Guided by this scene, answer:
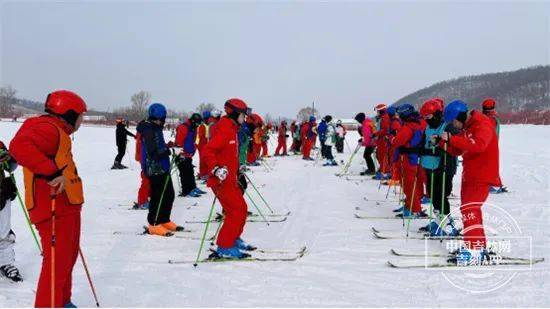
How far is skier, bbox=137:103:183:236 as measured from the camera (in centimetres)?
683

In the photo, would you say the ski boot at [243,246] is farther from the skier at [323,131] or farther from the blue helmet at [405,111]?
the skier at [323,131]

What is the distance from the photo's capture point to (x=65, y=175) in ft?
11.6

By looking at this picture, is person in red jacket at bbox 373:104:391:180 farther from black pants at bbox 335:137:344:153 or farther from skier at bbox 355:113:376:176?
black pants at bbox 335:137:344:153

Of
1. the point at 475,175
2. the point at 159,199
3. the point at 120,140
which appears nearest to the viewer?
the point at 475,175

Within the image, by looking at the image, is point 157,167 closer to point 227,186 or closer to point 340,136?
point 227,186

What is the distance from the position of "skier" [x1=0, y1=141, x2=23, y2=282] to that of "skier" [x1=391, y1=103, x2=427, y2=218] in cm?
538

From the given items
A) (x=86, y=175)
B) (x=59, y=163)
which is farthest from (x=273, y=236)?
(x=86, y=175)

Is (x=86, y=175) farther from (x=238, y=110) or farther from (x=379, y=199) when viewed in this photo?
(x=238, y=110)

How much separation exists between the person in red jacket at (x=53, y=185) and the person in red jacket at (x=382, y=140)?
9.37 metres

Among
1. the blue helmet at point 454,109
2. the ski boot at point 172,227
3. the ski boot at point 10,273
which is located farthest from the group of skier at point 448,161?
the ski boot at point 10,273

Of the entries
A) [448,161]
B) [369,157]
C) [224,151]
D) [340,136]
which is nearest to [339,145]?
[340,136]

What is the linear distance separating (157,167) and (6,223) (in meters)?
2.43

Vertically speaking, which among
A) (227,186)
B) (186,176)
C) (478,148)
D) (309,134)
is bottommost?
(186,176)

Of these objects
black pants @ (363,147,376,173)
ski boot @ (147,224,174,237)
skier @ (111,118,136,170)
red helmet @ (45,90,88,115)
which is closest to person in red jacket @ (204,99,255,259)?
ski boot @ (147,224,174,237)
